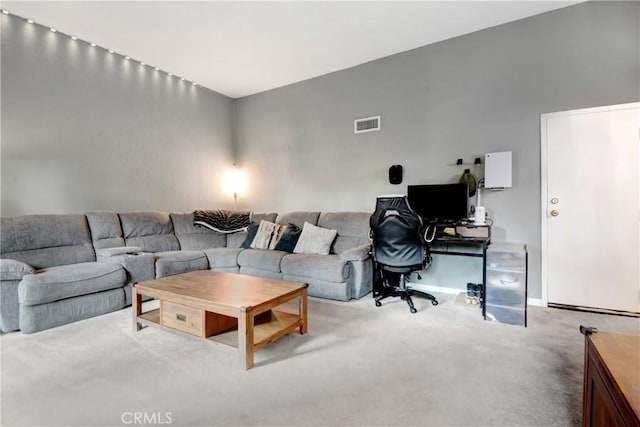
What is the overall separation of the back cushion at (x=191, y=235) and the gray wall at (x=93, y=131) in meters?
0.39

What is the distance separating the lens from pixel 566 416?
Result: 1.43 metres

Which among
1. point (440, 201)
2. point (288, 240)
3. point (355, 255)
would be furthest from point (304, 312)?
point (440, 201)

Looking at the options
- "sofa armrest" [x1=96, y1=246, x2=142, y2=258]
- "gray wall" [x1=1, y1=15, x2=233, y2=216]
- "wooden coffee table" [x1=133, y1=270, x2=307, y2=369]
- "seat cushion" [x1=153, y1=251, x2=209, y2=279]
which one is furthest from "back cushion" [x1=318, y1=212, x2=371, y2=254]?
"gray wall" [x1=1, y1=15, x2=233, y2=216]

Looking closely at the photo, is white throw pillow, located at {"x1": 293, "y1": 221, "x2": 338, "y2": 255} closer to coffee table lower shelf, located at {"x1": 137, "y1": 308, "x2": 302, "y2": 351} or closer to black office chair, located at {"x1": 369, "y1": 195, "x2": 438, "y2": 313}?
black office chair, located at {"x1": 369, "y1": 195, "x2": 438, "y2": 313}

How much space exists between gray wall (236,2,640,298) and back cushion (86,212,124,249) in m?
2.27

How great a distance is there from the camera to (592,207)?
9.40 feet

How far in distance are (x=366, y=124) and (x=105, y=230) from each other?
344cm

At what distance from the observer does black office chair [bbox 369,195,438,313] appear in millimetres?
2854

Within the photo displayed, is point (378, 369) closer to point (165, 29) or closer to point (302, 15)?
point (302, 15)

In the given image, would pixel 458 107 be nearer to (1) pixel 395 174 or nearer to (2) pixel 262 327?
(1) pixel 395 174

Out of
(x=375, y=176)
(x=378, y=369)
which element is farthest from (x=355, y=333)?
(x=375, y=176)

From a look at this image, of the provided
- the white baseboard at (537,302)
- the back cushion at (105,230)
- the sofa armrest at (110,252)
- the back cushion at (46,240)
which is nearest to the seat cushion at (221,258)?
the sofa armrest at (110,252)

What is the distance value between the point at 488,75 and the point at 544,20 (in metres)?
0.65

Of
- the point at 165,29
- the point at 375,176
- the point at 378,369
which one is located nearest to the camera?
the point at 378,369
